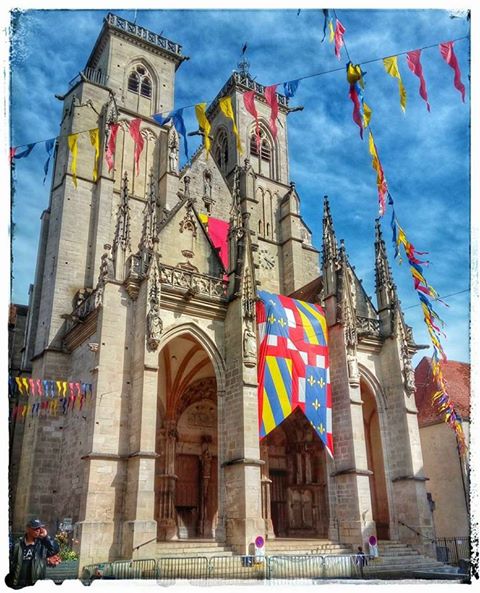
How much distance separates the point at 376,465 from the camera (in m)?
20.4

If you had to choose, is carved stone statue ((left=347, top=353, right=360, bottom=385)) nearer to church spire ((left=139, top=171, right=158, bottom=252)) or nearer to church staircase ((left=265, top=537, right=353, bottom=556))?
church staircase ((left=265, top=537, right=353, bottom=556))

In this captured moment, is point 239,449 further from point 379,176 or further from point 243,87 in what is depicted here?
point 243,87

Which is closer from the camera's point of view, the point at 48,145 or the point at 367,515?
the point at 48,145

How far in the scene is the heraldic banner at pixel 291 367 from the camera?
53.5ft

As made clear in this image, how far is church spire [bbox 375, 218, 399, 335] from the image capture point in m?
20.2

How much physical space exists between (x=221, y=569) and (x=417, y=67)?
10.9 meters

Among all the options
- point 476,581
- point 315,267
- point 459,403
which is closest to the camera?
point 476,581

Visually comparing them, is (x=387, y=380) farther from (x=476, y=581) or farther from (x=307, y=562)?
(x=476, y=581)

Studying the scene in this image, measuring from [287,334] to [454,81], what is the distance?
9.55m

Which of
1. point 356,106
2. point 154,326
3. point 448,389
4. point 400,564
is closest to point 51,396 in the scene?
point 154,326

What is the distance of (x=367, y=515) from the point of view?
15.8 meters

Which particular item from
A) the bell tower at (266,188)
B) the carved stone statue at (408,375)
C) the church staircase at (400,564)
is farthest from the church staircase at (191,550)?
the bell tower at (266,188)

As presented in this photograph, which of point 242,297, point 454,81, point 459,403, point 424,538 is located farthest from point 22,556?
point 459,403

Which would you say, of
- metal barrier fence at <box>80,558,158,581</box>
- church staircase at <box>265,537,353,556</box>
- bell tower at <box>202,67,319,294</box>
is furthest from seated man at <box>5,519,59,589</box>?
bell tower at <box>202,67,319,294</box>
